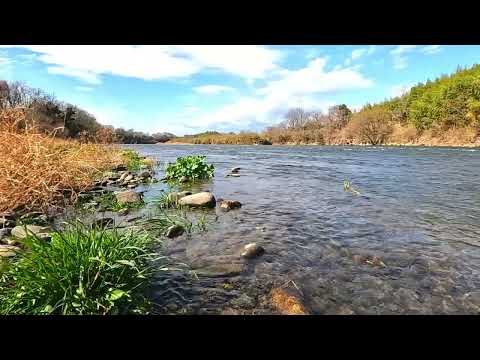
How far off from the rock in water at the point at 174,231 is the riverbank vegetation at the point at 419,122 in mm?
48608

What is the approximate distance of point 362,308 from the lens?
3.36m

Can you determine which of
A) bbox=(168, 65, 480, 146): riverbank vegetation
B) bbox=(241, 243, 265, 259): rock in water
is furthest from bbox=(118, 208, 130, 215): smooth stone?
bbox=(168, 65, 480, 146): riverbank vegetation

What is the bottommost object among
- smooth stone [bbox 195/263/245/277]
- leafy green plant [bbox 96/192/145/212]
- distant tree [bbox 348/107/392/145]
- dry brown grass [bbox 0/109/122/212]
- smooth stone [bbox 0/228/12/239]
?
smooth stone [bbox 195/263/245/277]

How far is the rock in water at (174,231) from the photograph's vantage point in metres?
5.59

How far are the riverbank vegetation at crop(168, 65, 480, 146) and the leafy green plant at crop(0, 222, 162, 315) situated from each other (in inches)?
1992

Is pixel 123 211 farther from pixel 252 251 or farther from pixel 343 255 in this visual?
pixel 343 255

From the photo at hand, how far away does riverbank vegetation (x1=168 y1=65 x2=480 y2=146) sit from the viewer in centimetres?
4684

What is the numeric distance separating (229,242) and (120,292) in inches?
101

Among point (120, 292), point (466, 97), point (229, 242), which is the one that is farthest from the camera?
point (466, 97)

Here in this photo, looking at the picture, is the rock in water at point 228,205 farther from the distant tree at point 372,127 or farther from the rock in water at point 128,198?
the distant tree at point 372,127

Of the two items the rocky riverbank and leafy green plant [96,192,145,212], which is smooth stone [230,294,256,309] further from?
leafy green plant [96,192,145,212]
